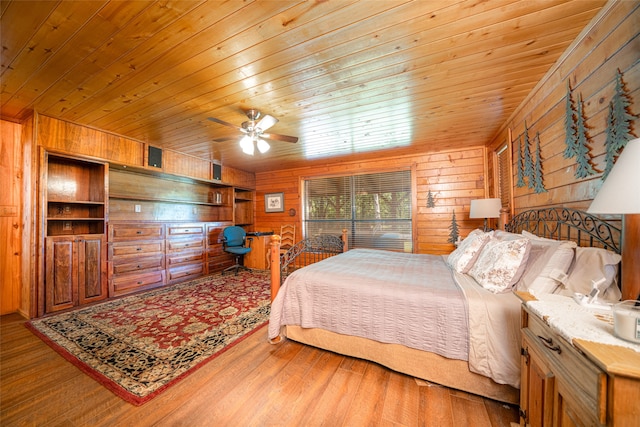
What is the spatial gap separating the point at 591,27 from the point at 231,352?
3.52 m

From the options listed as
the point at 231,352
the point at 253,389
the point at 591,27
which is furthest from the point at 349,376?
the point at 591,27

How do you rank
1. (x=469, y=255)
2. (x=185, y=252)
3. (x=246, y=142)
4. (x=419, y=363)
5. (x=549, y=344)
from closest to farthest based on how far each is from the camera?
(x=549, y=344), (x=419, y=363), (x=469, y=255), (x=246, y=142), (x=185, y=252)

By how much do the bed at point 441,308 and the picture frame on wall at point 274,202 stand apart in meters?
3.49

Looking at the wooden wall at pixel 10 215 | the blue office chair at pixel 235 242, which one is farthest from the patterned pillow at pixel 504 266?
the wooden wall at pixel 10 215

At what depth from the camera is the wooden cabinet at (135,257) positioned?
3.32 m

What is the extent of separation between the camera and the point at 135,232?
11.6 ft

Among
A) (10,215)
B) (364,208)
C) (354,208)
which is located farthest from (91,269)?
A: (364,208)

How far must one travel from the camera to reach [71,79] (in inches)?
80.4

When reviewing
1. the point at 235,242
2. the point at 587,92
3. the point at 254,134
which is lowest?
the point at 235,242

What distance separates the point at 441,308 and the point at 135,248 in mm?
4229

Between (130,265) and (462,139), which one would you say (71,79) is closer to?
(130,265)

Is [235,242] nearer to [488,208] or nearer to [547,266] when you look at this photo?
[488,208]

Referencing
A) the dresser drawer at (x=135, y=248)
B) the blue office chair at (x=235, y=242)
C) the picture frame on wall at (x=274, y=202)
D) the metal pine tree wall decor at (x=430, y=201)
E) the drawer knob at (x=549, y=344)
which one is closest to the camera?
the drawer knob at (x=549, y=344)

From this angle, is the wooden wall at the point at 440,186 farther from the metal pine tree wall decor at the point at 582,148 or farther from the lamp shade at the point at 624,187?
the lamp shade at the point at 624,187
